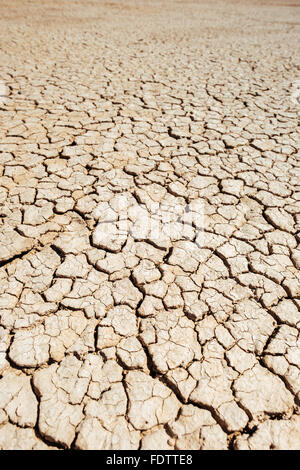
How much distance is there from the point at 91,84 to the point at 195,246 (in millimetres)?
2766

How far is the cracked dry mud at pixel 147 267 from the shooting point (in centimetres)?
112

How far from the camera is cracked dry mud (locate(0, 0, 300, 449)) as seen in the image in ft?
3.67

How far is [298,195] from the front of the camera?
83.5 inches

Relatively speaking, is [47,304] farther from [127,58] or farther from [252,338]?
[127,58]

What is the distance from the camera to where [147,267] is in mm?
1630

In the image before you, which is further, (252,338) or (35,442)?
(252,338)

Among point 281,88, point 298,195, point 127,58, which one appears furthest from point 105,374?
point 127,58
